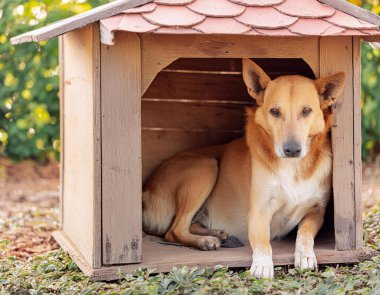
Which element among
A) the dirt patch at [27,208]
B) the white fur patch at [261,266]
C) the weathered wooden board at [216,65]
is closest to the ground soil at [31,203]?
the dirt patch at [27,208]

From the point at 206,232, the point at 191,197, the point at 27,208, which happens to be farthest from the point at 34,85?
the point at 206,232

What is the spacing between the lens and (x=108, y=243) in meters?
4.48

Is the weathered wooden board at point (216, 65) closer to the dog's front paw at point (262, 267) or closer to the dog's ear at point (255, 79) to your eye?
the dog's ear at point (255, 79)

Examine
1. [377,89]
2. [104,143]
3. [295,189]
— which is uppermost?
[377,89]

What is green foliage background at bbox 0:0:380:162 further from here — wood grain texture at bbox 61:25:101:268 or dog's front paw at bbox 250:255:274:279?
dog's front paw at bbox 250:255:274:279

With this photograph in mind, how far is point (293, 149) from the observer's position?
4402 millimetres

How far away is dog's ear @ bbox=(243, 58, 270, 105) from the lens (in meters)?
4.68

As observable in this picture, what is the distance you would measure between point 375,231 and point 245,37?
210cm

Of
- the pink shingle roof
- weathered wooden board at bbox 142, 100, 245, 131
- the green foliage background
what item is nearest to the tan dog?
the pink shingle roof

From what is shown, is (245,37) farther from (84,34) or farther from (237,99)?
(237,99)

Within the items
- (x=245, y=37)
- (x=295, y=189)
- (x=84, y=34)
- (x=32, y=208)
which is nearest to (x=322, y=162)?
(x=295, y=189)

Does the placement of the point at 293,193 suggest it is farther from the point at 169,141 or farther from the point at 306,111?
the point at 169,141

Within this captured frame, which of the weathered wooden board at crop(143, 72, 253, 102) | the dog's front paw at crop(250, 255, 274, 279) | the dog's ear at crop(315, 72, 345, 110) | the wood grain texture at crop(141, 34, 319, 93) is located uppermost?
the wood grain texture at crop(141, 34, 319, 93)

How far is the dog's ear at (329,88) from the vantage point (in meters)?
4.58
